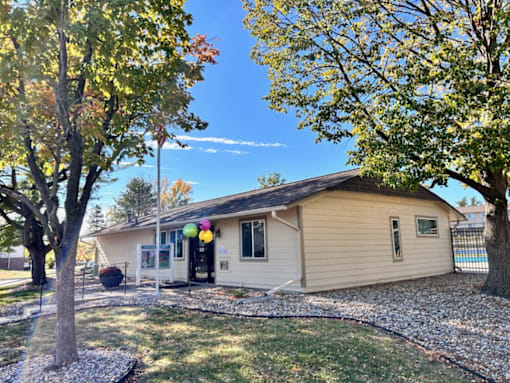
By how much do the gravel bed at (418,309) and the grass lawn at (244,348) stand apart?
1.89 feet

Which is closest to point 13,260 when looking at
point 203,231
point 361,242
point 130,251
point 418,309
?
point 130,251

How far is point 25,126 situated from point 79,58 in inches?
61.3

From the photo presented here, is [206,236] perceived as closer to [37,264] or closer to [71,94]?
[71,94]

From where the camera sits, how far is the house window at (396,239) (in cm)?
1157

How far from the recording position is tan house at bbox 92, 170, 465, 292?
9172 mm

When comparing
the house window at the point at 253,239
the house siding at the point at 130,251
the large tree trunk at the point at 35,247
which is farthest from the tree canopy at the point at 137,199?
the house window at the point at 253,239

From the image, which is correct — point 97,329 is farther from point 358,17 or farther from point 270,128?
point 270,128

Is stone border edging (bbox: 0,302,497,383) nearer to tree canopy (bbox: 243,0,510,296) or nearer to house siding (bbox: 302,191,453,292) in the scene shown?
house siding (bbox: 302,191,453,292)

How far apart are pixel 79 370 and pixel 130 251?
45.4 feet

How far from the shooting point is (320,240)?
9375 mm

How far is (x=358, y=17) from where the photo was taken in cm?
859

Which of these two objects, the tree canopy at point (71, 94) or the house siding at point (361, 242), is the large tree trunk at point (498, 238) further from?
the tree canopy at point (71, 94)

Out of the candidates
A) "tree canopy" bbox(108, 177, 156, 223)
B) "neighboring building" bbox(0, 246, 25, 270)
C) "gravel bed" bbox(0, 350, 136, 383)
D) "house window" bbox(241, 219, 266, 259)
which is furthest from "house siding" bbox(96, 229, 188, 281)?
"tree canopy" bbox(108, 177, 156, 223)

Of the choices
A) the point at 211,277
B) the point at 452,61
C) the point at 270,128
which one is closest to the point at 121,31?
the point at 452,61
